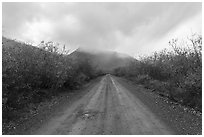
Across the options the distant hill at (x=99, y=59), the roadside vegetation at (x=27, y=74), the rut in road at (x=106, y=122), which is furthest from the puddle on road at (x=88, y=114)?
the distant hill at (x=99, y=59)

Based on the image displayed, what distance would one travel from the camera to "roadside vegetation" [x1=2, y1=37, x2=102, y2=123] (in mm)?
12994

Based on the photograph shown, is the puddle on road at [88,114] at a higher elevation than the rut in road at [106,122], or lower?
higher

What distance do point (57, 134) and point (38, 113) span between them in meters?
4.85

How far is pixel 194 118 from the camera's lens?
13.5 m

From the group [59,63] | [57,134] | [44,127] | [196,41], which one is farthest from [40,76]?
[196,41]

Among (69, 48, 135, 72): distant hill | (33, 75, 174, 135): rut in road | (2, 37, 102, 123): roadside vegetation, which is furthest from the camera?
(69, 48, 135, 72): distant hill

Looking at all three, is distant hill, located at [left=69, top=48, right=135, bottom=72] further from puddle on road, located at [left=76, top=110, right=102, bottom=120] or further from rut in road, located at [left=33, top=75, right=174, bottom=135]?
rut in road, located at [left=33, top=75, right=174, bottom=135]

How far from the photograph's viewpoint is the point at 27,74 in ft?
59.9

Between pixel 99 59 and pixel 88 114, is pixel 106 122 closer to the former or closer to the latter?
pixel 88 114

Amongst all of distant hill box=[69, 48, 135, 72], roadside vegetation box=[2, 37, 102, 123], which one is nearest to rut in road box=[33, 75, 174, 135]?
roadside vegetation box=[2, 37, 102, 123]

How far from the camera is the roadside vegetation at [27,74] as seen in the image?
12994 millimetres

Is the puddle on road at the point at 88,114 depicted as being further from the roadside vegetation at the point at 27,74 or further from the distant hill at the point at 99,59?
the distant hill at the point at 99,59

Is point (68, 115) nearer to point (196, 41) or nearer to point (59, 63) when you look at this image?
point (59, 63)

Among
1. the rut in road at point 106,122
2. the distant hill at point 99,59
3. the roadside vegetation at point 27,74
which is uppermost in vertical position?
the distant hill at point 99,59
